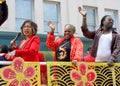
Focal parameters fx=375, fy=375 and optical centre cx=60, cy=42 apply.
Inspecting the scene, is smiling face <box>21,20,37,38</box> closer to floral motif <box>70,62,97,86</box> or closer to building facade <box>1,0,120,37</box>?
floral motif <box>70,62,97,86</box>

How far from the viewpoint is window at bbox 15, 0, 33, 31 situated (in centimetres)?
1505

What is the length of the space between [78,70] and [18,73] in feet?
3.05

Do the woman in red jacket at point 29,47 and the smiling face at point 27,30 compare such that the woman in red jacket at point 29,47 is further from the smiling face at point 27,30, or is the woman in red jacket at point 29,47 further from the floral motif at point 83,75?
the floral motif at point 83,75

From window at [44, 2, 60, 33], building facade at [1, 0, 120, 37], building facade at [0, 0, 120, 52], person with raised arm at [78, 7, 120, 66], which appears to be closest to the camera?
person with raised arm at [78, 7, 120, 66]

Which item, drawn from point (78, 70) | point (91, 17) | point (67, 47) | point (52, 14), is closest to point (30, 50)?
point (78, 70)

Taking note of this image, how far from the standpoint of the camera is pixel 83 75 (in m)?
5.43

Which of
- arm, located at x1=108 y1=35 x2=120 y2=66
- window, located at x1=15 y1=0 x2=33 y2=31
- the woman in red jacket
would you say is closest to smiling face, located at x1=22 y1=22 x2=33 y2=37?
the woman in red jacket

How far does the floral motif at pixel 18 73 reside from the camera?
191 inches

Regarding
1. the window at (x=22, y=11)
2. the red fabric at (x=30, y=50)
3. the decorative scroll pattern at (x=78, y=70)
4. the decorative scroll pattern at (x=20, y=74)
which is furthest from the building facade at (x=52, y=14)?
the decorative scroll pattern at (x=20, y=74)

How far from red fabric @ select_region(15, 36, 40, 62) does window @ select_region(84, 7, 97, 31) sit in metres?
11.6

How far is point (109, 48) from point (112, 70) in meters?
0.40

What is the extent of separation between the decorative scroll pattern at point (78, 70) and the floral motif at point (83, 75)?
0.05 feet

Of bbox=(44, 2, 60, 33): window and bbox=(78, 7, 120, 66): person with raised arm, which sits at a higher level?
bbox=(44, 2, 60, 33): window

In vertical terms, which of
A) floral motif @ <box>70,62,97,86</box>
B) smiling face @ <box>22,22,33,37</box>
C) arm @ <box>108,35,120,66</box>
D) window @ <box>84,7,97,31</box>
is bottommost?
floral motif @ <box>70,62,97,86</box>
